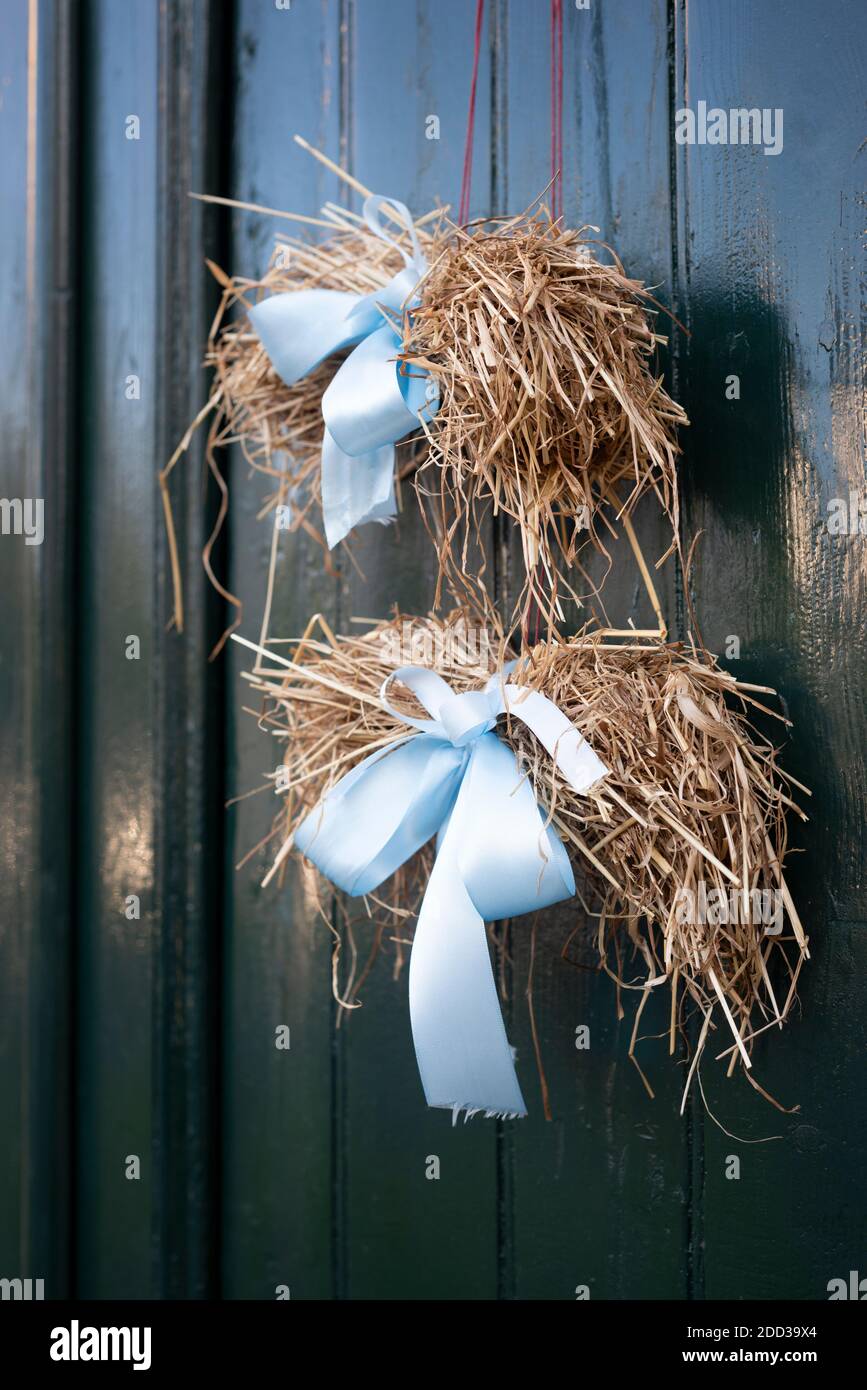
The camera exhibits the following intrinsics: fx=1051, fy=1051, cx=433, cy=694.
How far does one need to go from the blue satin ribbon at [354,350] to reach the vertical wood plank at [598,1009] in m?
0.16

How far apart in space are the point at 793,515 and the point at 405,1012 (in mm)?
528

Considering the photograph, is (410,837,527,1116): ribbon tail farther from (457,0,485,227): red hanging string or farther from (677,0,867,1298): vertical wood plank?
(457,0,485,227): red hanging string

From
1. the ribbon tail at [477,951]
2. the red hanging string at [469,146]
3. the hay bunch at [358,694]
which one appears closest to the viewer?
the ribbon tail at [477,951]

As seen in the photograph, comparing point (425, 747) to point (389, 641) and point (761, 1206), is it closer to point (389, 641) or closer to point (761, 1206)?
point (389, 641)

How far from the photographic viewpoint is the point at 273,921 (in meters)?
0.96

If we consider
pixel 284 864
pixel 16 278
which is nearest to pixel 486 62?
pixel 16 278

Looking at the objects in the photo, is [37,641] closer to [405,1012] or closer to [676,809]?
[405,1012]

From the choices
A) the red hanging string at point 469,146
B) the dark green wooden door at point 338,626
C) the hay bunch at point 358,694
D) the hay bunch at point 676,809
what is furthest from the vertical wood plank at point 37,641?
the hay bunch at point 676,809

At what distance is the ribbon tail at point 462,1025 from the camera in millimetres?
670

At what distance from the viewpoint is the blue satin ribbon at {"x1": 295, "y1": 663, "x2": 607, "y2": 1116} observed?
0.67m

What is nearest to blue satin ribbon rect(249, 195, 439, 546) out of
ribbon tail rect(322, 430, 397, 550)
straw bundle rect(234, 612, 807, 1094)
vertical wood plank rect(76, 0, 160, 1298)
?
ribbon tail rect(322, 430, 397, 550)

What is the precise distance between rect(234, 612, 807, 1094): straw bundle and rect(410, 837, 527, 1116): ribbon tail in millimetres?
101

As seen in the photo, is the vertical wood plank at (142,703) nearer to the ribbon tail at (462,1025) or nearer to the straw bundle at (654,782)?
the straw bundle at (654,782)

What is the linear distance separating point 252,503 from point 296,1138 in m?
0.58
